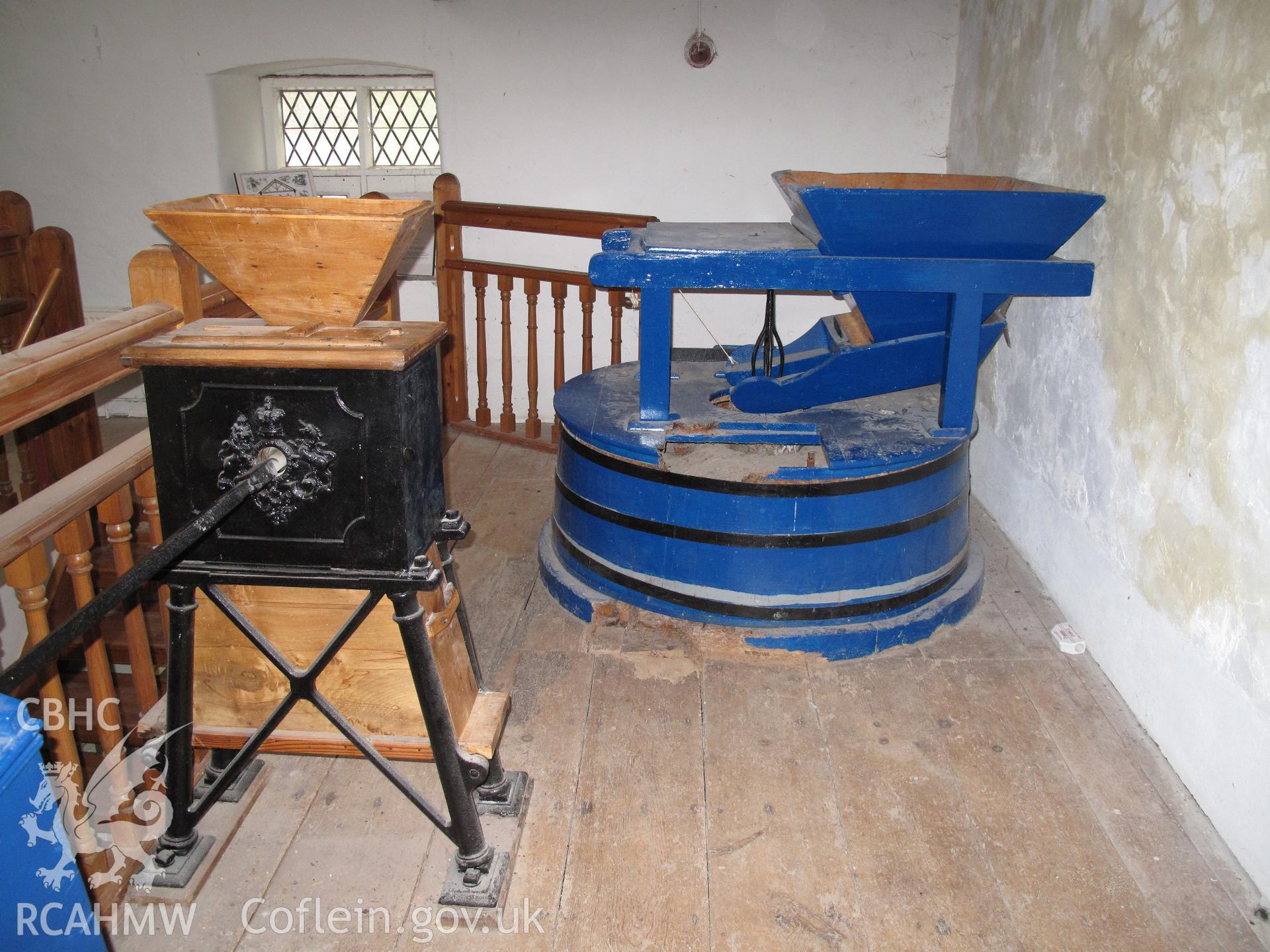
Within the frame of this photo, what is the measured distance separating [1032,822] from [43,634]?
6.65 feet

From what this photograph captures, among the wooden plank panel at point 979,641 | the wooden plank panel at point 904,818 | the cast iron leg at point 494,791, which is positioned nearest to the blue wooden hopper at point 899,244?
the wooden plank panel at point 979,641

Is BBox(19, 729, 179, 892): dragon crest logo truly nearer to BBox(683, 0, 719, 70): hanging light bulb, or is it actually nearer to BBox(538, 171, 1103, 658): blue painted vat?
BBox(538, 171, 1103, 658): blue painted vat

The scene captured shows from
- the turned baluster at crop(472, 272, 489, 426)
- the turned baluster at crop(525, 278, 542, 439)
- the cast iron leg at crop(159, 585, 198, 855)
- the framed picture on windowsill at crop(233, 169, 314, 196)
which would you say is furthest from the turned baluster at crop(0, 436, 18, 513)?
the cast iron leg at crop(159, 585, 198, 855)

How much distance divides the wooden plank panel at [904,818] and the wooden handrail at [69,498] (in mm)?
1644

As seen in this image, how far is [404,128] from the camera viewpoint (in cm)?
469

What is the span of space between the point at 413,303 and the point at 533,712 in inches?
114

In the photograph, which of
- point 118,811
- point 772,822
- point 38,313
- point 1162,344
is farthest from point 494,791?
point 38,313

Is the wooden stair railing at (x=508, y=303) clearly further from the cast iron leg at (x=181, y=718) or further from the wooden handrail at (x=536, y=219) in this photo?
the cast iron leg at (x=181, y=718)

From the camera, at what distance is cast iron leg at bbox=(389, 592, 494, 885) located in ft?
5.44

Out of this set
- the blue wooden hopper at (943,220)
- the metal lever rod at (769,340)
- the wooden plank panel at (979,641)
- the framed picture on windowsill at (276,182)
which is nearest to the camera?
the blue wooden hopper at (943,220)

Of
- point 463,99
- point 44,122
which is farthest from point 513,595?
point 44,122

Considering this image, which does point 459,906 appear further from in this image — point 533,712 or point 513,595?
point 513,595

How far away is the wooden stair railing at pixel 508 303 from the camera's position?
420 cm

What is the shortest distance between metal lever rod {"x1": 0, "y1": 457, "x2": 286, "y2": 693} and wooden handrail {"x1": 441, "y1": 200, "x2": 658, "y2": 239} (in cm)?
274
